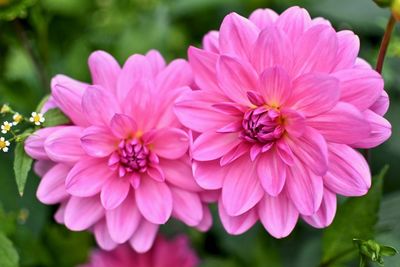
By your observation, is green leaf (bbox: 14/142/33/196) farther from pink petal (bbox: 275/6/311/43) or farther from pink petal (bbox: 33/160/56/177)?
pink petal (bbox: 275/6/311/43)

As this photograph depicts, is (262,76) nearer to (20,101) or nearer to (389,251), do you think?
(389,251)

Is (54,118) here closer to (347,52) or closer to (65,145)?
(65,145)

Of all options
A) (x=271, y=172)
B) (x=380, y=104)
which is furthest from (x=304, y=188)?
(x=380, y=104)

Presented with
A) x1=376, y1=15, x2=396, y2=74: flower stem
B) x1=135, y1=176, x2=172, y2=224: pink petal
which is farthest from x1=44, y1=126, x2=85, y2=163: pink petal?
x1=376, y1=15, x2=396, y2=74: flower stem

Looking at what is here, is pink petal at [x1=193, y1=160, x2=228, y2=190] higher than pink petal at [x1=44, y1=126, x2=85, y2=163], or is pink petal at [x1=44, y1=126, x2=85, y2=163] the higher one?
pink petal at [x1=44, y1=126, x2=85, y2=163]

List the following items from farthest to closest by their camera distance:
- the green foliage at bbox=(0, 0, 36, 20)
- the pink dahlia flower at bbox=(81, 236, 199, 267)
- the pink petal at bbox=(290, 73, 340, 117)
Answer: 1. the pink dahlia flower at bbox=(81, 236, 199, 267)
2. the green foliage at bbox=(0, 0, 36, 20)
3. the pink petal at bbox=(290, 73, 340, 117)
